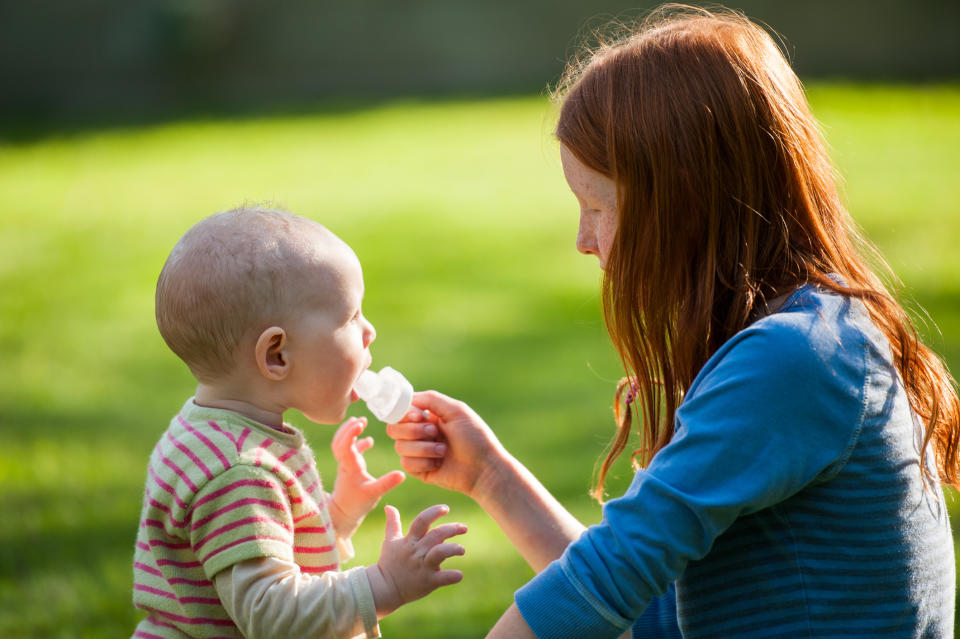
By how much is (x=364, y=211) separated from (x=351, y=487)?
6966mm

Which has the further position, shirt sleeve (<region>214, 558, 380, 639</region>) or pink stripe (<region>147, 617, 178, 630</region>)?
pink stripe (<region>147, 617, 178, 630</region>)

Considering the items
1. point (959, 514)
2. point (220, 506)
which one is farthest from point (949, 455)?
point (959, 514)

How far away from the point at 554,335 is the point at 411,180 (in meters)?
4.19

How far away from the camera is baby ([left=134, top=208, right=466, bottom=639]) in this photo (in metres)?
1.81

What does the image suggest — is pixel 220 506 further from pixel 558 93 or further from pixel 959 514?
pixel 959 514

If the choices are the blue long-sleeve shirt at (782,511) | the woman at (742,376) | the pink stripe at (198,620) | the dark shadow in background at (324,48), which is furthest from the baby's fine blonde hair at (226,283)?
the dark shadow in background at (324,48)

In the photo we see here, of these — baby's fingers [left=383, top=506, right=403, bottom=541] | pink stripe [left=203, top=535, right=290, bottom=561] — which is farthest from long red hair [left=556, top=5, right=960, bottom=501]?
pink stripe [left=203, top=535, right=290, bottom=561]

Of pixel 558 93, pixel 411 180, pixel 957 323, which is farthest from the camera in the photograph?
pixel 411 180

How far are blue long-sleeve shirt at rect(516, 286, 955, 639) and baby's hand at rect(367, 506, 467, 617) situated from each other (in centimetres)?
23

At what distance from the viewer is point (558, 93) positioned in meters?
2.25

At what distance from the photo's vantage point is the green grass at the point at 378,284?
379 centimetres

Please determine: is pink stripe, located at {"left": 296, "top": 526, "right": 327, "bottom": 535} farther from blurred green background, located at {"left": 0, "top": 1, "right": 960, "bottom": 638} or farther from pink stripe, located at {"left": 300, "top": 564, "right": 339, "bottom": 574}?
blurred green background, located at {"left": 0, "top": 1, "right": 960, "bottom": 638}

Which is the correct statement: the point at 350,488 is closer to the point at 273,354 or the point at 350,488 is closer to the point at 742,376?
the point at 273,354

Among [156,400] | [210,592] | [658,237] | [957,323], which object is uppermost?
[658,237]
